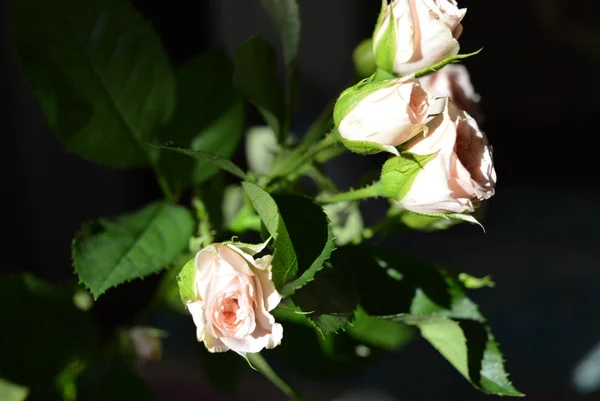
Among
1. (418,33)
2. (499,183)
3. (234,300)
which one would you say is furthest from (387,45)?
(499,183)

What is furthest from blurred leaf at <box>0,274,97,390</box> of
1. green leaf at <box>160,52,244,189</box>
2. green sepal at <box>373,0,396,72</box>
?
green sepal at <box>373,0,396,72</box>

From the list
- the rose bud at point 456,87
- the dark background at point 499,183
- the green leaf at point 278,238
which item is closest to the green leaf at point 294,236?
the green leaf at point 278,238

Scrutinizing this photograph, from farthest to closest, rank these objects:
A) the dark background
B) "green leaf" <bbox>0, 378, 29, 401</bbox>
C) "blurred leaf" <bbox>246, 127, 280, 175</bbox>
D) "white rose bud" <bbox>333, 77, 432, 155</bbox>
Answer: the dark background < "blurred leaf" <bbox>246, 127, 280, 175</bbox> < "green leaf" <bbox>0, 378, 29, 401</bbox> < "white rose bud" <bbox>333, 77, 432, 155</bbox>

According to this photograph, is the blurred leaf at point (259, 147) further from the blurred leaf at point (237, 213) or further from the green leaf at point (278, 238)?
the green leaf at point (278, 238)

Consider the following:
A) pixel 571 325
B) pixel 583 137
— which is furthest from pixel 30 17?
pixel 583 137

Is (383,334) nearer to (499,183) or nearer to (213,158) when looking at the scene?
(213,158)

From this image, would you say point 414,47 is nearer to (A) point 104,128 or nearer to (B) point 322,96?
(A) point 104,128

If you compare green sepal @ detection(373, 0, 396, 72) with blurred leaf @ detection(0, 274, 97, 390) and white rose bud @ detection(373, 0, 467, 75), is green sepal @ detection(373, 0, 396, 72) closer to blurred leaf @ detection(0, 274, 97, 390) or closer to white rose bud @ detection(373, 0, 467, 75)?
white rose bud @ detection(373, 0, 467, 75)
